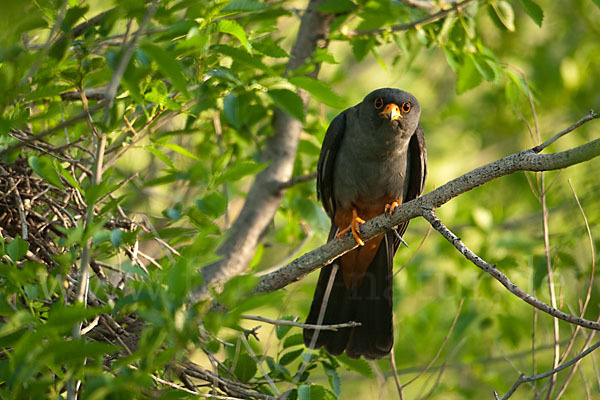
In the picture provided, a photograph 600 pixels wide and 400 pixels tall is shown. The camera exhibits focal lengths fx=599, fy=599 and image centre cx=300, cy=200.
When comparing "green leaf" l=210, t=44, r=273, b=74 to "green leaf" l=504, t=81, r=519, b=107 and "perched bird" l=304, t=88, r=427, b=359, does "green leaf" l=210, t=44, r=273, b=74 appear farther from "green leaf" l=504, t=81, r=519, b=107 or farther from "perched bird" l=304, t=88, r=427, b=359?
"green leaf" l=504, t=81, r=519, b=107

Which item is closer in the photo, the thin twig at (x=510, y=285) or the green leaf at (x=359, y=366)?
the thin twig at (x=510, y=285)

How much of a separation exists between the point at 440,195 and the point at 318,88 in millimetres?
993

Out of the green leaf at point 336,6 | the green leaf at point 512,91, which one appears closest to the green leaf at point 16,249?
the green leaf at point 336,6

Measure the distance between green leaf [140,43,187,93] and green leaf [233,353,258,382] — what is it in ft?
5.63

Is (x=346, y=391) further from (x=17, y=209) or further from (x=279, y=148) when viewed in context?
(x=17, y=209)

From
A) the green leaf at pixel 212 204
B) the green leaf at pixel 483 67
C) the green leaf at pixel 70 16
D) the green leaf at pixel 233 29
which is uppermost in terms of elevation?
the green leaf at pixel 70 16

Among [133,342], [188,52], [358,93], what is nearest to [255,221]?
[133,342]

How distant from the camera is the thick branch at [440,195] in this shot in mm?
2307

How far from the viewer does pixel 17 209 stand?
2996 millimetres

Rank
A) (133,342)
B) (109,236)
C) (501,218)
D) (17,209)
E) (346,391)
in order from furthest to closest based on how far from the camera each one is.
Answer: (346,391) → (501,218) → (17,209) → (133,342) → (109,236)

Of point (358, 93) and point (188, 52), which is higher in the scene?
point (188, 52)

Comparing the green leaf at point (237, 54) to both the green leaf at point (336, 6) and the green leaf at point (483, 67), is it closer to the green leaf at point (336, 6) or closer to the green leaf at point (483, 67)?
the green leaf at point (336, 6)

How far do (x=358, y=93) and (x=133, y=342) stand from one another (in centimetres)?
604

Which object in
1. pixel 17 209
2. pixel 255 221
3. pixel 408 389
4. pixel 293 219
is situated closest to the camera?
pixel 17 209
